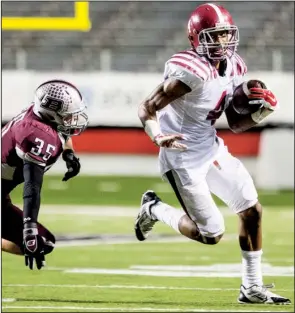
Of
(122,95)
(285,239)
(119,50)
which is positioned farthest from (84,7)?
(285,239)

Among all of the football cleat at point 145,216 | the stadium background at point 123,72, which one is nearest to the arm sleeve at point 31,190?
the football cleat at point 145,216

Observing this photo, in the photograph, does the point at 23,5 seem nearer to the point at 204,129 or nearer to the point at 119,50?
the point at 119,50

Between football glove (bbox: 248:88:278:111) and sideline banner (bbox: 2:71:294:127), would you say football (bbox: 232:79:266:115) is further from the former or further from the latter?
sideline banner (bbox: 2:71:294:127)

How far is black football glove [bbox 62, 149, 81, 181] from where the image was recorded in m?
2.97

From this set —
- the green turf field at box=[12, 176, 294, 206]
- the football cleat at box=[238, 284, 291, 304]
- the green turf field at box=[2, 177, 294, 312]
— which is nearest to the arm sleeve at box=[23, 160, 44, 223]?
the green turf field at box=[12, 176, 294, 206]

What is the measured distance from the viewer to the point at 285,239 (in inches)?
554

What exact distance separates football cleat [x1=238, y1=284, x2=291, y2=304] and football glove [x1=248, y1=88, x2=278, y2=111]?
0.46m

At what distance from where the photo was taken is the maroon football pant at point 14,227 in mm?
2982

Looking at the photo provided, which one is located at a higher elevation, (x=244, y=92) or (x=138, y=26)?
(x=244, y=92)

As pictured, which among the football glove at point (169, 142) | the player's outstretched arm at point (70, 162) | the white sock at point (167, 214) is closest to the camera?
the football glove at point (169, 142)

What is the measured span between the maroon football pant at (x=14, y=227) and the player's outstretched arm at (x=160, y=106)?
355 millimetres

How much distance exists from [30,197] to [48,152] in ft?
0.45

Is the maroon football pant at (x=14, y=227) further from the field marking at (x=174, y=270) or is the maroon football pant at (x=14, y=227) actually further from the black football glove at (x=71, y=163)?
the field marking at (x=174, y=270)

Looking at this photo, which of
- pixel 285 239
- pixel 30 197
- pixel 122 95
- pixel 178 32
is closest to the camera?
pixel 30 197
